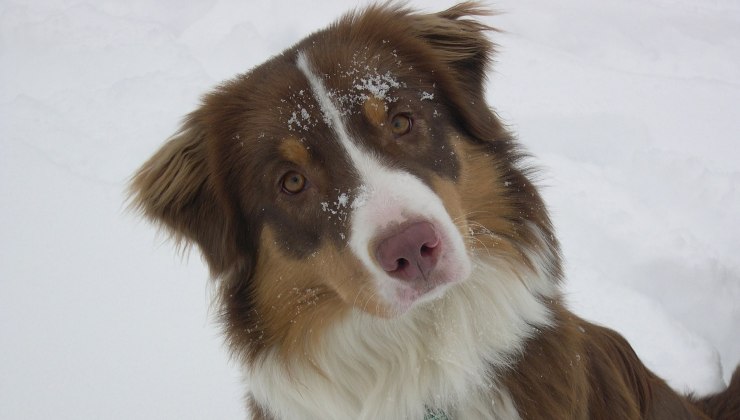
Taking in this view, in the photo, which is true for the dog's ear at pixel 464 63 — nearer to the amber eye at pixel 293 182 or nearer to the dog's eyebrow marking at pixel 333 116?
the dog's eyebrow marking at pixel 333 116

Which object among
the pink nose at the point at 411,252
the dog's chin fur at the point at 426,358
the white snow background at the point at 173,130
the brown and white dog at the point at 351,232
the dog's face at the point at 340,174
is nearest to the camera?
the pink nose at the point at 411,252

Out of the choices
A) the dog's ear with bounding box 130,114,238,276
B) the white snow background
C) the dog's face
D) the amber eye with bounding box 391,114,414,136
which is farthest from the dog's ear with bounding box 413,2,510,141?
the dog's ear with bounding box 130,114,238,276

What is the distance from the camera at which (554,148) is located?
6.57m

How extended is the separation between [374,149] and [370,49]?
22.0 inches

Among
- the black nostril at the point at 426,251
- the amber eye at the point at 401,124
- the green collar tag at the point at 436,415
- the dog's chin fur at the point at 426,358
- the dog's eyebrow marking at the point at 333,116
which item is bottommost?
the green collar tag at the point at 436,415

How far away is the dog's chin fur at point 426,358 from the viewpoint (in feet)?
9.41

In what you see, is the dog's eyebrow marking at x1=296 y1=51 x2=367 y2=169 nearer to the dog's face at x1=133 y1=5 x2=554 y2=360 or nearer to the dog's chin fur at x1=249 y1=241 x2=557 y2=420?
the dog's face at x1=133 y1=5 x2=554 y2=360

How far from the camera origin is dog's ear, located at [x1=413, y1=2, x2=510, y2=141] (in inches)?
121

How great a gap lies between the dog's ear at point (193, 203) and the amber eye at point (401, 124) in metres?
0.90

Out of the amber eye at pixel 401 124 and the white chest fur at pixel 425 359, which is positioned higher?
the amber eye at pixel 401 124

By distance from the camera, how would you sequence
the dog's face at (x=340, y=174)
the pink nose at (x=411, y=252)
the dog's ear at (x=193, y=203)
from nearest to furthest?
the pink nose at (x=411, y=252) < the dog's face at (x=340, y=174) < the dog's ear at (x=193, y=203)

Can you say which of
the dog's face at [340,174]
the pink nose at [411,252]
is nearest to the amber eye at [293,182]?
the dog's face at [340,174]

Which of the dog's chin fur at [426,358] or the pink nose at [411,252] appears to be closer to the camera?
the pink nose at [411,252]

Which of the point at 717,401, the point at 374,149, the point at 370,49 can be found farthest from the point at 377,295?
the point at 717,401
